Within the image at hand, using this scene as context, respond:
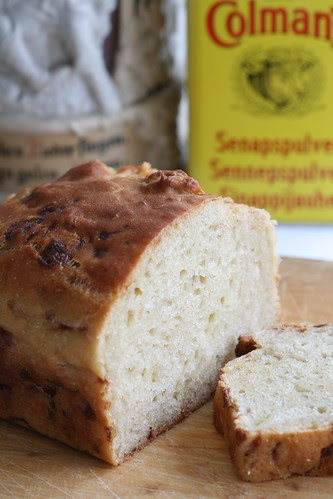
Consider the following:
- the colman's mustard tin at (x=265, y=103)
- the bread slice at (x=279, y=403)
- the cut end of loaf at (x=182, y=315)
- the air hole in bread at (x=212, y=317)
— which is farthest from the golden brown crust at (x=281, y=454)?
the colman's mustard tin at (x=265, y=103)

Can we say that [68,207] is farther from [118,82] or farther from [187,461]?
[118,82]

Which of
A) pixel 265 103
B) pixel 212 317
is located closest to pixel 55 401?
pixel 212 317

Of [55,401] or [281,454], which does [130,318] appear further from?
[281,454]

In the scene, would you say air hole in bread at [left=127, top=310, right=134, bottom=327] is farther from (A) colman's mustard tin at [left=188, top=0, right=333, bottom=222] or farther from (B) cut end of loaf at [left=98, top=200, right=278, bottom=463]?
(A) colman's mustard tin at [left=188, top=0, right=333, bottom=222]

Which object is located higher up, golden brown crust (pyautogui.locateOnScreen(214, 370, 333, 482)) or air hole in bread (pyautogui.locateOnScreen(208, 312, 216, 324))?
air hole in bread (pyautogui.locateOnScreen(208, 312, 216, 324))

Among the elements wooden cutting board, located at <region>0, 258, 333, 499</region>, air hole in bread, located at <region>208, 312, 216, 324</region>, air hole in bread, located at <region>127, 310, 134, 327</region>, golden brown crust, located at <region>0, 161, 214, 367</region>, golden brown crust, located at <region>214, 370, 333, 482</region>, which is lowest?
wooden cutting board, located at <region>0, 258, 333, 499</region>

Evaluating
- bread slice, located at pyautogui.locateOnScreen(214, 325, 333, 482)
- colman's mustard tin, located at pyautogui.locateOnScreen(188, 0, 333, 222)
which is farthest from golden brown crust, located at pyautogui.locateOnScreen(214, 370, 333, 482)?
colman's mustard tin, located at pyautogui.locateOnScreen(188, 0, 333, 222)
